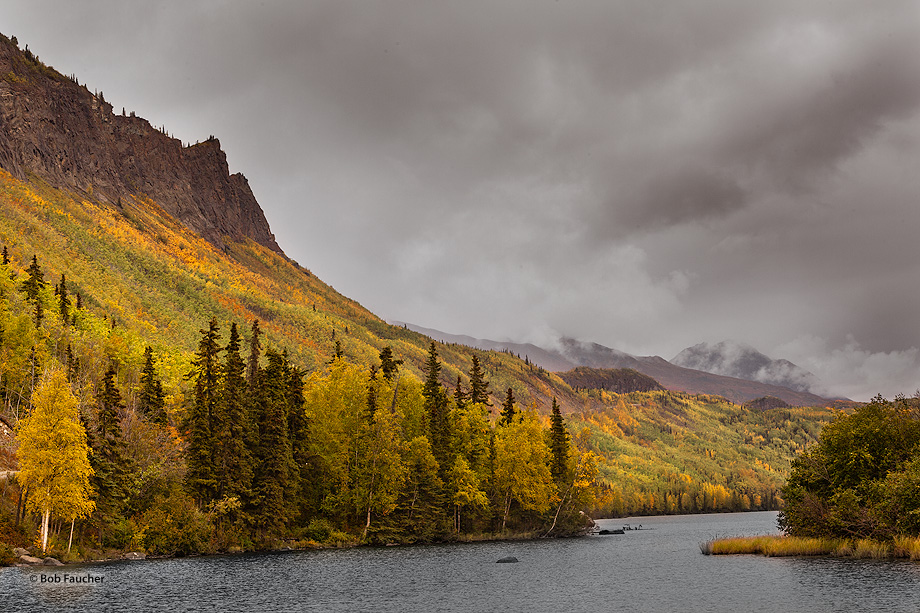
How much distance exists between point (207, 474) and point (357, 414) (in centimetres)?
2288

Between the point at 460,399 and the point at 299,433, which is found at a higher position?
the point at 460,399

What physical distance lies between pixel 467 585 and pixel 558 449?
5905 cm

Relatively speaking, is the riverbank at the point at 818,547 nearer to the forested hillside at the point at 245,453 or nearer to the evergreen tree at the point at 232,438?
the forested hillside at the point at 245,453

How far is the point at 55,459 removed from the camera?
2413 inches

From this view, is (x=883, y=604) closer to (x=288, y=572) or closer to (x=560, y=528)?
(x=288, y=572)

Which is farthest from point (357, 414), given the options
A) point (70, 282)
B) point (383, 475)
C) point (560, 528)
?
point (70, 282)

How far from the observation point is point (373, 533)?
291ft

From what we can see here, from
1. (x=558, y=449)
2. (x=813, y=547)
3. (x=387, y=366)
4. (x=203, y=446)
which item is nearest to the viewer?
(x=813, y=547)

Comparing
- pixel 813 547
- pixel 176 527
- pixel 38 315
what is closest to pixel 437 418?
pixel 176 527

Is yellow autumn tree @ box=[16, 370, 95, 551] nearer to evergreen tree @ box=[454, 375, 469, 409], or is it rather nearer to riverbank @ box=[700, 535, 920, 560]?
evergreen tree @ box=[454, 375, 469, 409]

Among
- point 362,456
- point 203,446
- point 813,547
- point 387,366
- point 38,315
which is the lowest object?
point 813,547

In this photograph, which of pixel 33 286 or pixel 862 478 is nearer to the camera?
pixel 862 478

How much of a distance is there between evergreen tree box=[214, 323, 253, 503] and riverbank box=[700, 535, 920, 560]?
5580 centimetres

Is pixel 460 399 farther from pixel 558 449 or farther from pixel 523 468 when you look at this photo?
pixel 558 449
